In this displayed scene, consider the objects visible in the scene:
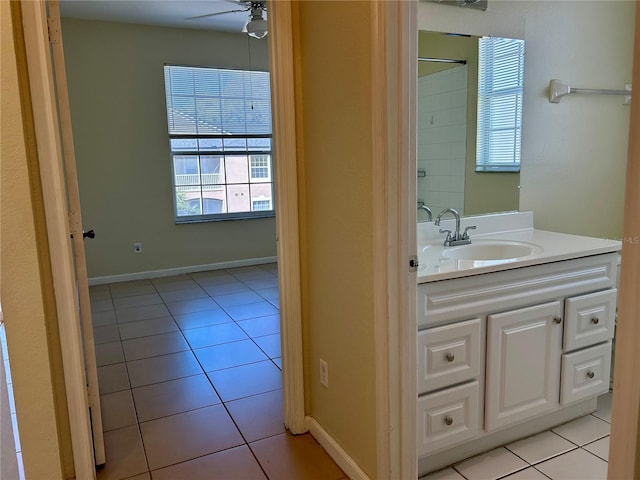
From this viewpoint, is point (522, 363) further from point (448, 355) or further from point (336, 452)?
point (336, 452)

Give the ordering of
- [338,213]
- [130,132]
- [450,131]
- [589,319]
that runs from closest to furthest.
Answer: [338,213] → [589,319] → [450,131] → [130,132]

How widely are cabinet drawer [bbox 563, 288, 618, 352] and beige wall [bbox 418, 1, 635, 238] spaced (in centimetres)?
71

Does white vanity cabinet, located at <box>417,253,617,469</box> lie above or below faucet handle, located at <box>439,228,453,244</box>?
below

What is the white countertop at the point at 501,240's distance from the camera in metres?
1.89

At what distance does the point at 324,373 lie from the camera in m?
2.09

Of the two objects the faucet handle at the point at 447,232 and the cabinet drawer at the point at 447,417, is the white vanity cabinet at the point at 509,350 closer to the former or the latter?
the cabinet drawer at the point at 447,417

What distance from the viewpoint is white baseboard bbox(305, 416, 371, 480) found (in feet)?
6.20

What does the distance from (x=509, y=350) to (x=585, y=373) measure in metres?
0.53

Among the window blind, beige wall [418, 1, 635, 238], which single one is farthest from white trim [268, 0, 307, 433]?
the window blind

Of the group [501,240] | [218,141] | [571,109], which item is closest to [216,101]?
[218,141]

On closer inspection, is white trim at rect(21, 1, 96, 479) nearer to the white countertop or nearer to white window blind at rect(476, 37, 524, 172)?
the white countertop

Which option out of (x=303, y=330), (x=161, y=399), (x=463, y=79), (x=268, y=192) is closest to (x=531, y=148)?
(x=463, y=79)

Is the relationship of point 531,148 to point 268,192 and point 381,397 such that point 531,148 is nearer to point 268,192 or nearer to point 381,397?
point 381,397

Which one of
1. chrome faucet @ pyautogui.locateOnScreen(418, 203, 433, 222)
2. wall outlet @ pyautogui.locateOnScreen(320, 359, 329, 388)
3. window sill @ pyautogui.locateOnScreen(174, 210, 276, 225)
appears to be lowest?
wall outlet @ pyautogui.locateOnScreen(320, 359, 329, 388)
